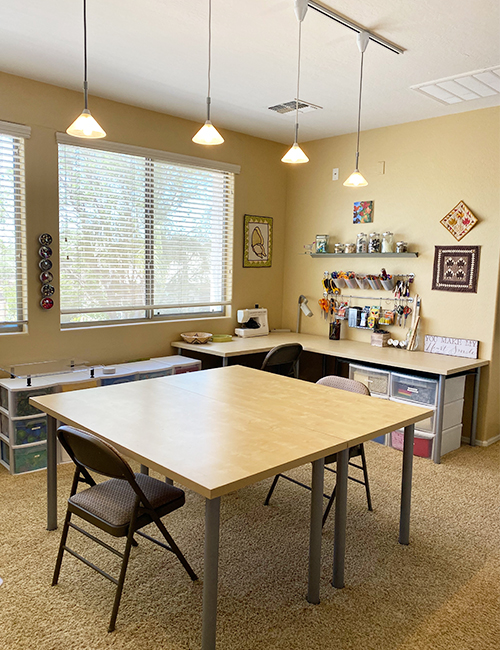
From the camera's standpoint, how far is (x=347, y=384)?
3.17 metres

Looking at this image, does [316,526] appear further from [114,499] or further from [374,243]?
[374,243]

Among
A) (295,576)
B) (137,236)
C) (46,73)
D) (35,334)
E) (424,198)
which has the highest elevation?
(46,73)

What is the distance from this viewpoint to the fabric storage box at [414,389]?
3.95 metres

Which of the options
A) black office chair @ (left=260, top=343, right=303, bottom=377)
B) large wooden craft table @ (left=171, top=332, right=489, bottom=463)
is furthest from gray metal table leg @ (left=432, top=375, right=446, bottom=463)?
black office chair @ (left=260, top=343, right=303, bottom=377)

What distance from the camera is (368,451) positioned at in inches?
164

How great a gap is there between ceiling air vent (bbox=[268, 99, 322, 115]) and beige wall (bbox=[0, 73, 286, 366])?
0.63 metres

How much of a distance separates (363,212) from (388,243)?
0.45m

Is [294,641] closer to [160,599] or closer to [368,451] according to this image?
[160,599]

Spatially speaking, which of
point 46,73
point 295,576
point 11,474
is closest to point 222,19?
point 46,73

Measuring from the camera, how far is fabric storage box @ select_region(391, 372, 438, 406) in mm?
3952

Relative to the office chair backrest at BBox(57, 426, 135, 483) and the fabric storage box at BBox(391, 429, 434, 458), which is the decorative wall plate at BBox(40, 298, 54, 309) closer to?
the office chair backrest at BBox(57, 426, 135, 483)

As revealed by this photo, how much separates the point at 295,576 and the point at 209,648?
77cm

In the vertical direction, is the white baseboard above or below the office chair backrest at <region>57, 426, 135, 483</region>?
below

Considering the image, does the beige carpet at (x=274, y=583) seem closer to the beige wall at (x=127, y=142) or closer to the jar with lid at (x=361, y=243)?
the beige wall at (x=127, y=142)
